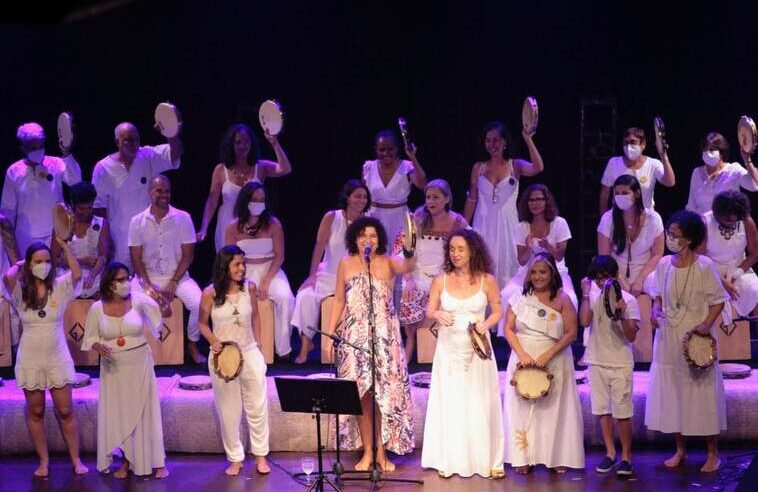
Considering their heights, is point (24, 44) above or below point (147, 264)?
above

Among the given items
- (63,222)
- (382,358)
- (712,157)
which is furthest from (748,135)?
(63,222)

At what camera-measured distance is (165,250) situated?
8719mm

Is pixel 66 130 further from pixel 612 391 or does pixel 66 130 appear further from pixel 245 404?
pixel 612 391

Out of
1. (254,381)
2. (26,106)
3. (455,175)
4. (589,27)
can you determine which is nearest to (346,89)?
(455,175)

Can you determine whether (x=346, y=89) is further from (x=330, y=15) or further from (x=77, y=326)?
(x=77, y=326)

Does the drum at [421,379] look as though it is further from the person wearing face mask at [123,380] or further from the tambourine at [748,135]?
the tambourine at [748,135]

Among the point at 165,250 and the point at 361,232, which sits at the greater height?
the point at 361,232

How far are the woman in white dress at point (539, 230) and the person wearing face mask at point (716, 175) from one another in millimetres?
1368

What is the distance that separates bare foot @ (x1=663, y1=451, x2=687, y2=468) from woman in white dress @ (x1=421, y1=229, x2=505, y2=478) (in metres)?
1.19

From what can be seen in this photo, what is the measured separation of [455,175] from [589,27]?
1.85 metres

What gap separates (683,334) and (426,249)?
2314 mm

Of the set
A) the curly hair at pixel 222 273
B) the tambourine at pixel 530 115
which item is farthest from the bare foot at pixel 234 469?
the tambourine at pixel 530 115

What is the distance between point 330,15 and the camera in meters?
9.83

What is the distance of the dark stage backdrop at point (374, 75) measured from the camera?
9.76 metres
